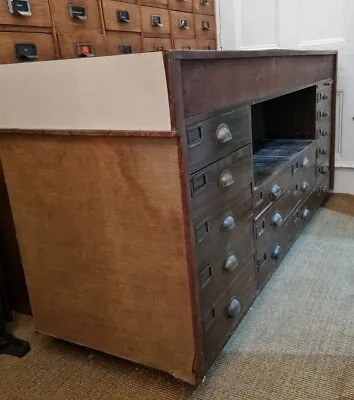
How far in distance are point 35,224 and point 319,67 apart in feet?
5.40

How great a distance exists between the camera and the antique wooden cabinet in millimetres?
992

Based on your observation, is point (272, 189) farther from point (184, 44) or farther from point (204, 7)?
point (204, 7)

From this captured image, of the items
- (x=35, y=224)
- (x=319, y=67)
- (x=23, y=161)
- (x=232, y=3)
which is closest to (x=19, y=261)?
(x=35, y=224)

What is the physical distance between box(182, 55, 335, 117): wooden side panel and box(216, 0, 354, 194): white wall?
2.42 ft

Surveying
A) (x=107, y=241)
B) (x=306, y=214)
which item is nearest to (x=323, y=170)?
(x=306, y=214)

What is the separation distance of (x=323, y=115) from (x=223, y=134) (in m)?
1.38

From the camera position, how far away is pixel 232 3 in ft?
8.70

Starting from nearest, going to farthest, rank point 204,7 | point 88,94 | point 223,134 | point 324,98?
point 88,94, point 223,134, point 324,98, point 204,7

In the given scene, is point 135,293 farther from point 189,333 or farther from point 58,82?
point 58,82

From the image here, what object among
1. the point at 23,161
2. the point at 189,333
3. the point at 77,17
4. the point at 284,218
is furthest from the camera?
the point at 284,218

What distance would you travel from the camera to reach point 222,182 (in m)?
1.18

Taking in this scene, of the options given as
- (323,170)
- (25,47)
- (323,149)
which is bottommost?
(323,170)

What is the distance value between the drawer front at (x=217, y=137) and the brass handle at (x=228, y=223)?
7.5 inches

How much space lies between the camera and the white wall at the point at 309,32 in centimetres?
243
